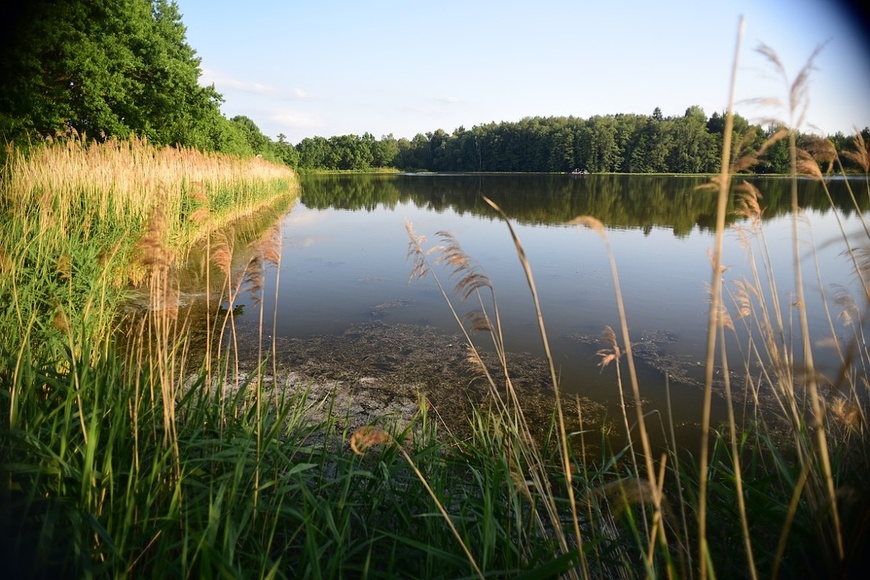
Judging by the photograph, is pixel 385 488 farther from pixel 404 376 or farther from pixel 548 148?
pixel 548 148

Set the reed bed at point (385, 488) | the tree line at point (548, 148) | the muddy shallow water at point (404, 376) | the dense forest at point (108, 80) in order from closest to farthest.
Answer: the reed bed at point (385, 488) → the muddy shallow water at point (404, 376) → the dense forest at point (108, 80) → the tree line at point (548, 148)

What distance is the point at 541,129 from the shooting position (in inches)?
3656

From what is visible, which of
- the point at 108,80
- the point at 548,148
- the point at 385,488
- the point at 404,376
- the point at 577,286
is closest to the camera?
the point at 385,488

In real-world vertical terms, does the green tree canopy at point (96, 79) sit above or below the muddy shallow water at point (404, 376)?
above

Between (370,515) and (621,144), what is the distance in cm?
8804

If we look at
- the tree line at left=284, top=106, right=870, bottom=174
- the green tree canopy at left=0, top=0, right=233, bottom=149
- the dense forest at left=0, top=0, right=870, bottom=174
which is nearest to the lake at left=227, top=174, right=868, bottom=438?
the dense forest at left=0, top=0, right=870, bottom=174

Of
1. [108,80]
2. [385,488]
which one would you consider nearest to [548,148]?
[108,80]

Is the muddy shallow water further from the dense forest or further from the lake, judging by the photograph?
the dense forest

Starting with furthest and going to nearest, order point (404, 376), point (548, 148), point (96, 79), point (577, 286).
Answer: point (548, 148), point (96, 79), point (577, 286), point (404, 376)

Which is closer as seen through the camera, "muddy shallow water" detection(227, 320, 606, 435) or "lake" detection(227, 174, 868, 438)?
"muddy shallow water" detection(227, 320, 606, 435)

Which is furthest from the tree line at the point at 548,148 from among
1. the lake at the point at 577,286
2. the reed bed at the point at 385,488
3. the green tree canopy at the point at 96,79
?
the reed bed at the point at 385,488

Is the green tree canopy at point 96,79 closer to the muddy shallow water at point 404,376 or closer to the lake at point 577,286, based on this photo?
the lake at point 577,286

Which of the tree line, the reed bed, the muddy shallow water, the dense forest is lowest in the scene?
the muddy shallow water

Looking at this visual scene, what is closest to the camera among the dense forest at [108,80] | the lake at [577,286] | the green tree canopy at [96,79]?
the lake at [577,286]
